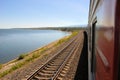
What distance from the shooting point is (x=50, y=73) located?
11.9 metres

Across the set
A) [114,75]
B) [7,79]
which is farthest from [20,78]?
[114,75]

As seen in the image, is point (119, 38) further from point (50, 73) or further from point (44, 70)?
point (44, 70)

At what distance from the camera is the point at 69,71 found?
12641mm

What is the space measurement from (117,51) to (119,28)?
0.48 ft

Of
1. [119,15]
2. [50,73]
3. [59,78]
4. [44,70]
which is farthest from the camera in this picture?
[44,70]

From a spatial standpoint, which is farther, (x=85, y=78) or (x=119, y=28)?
(x=85, y=78)

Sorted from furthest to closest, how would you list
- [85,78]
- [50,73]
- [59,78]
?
1. [50,73]
2. [59,78]
3. [85,78]

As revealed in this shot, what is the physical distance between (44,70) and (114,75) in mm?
11516

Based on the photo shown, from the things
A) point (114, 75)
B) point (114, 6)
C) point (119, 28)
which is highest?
point (114, 6)

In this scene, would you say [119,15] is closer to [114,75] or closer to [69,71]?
[114,75]

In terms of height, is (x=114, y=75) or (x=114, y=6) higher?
(x=114, y=6)

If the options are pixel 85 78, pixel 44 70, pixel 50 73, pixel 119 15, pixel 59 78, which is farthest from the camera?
pixel 44 70

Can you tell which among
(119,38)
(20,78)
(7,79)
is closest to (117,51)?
(119,38)

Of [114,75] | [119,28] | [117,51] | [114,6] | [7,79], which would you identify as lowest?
[7,79]
